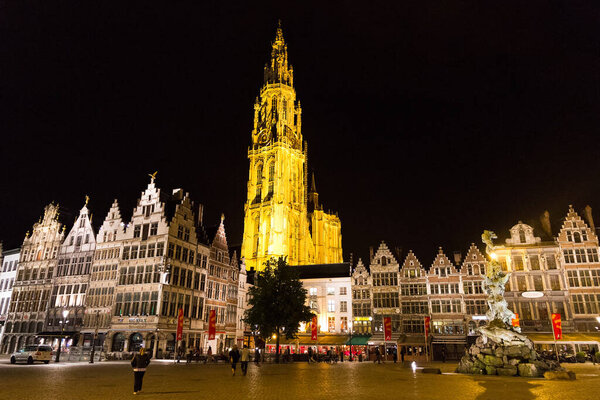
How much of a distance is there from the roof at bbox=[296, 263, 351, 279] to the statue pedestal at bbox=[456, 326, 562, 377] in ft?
109

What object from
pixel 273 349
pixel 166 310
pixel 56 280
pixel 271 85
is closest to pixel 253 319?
pixel 166 310

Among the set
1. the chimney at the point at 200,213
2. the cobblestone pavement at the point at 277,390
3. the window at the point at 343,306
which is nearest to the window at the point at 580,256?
the window at the point at 343,306

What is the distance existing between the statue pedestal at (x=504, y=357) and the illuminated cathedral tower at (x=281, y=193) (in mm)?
55556

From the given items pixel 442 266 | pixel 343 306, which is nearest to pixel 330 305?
pixel 343 306

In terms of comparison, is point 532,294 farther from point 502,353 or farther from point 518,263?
point 502,353

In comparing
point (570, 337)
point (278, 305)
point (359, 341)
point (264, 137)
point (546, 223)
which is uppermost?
point (264, 137)

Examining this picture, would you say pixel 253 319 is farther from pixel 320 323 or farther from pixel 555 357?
pixel 555 357

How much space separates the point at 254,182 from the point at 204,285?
47055 mm

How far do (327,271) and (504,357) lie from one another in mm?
38988

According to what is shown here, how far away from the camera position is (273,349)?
177ft

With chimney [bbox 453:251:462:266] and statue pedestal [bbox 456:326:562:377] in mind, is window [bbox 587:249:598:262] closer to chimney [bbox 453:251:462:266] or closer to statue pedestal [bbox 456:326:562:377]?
chimney [bbox 453:251:462:266]

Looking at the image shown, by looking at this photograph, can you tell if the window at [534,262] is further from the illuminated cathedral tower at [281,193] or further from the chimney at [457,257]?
the illuminated cathedral tower at [281,193]

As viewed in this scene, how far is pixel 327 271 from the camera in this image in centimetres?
6031

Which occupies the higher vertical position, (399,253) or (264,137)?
(264,137)
